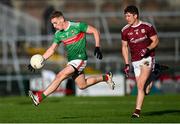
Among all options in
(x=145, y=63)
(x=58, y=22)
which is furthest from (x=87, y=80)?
(x=145, y=63)

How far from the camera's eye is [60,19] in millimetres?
18688

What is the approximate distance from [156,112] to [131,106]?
2814 mm

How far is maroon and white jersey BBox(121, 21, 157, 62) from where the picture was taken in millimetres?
18406

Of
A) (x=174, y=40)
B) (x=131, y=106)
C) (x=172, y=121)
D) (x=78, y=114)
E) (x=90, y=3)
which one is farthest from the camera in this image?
(x=90, y=3)

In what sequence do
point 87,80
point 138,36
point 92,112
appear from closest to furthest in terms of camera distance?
point 138,36 < point 87,80 < point 92,112

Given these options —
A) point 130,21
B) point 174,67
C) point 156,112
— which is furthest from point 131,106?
point 174,67

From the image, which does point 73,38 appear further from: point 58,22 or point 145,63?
point 145,63

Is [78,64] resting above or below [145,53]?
below

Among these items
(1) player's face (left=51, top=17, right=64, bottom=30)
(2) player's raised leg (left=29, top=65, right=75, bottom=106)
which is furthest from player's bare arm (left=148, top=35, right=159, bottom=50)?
(1) player's face (left=51, top=17, right=64, bottom=30)

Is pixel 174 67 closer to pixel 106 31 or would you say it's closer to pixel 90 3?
pixel 106 31

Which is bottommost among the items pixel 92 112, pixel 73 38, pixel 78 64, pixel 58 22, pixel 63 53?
pixel 92 112

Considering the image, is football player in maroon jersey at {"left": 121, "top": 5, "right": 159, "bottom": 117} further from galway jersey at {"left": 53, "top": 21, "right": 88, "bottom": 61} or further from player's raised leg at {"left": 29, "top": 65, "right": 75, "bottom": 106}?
player's raised leg at {"left": 29, "top": 65, "right": 75, "bottom": 106}

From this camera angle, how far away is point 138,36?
60.5ft

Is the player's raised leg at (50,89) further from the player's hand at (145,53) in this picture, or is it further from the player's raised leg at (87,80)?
the player's hand at (145,53)
